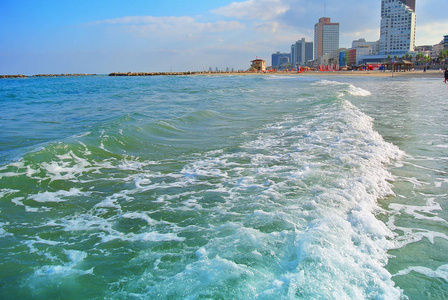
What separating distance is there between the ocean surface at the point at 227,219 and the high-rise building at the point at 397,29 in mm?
165454

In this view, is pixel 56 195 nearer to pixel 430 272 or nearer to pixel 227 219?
pixel 227 219

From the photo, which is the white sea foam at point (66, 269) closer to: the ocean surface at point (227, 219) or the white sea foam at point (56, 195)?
the ocean surface at point (227, 219)

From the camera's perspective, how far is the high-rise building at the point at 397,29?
478 ft

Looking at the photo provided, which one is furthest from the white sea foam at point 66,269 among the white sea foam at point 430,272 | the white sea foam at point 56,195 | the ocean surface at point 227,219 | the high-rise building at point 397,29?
the high-rise building at point 397,29

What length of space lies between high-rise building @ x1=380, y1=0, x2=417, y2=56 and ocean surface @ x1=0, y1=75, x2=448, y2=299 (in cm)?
16545

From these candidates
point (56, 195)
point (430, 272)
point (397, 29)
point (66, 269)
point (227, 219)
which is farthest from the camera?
point (397, 29)

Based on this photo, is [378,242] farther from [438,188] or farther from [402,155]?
[402,155]

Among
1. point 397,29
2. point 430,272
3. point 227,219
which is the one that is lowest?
point 430,272

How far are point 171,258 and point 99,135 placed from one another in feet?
21.2

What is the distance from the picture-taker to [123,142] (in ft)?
26.9

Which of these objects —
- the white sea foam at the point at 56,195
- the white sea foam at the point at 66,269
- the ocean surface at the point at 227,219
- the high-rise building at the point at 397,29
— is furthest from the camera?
the high-rise building at the point at 397,29

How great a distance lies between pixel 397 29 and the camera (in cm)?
15000

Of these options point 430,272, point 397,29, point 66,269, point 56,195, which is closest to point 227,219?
point 66,269

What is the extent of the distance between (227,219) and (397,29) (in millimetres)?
178426
